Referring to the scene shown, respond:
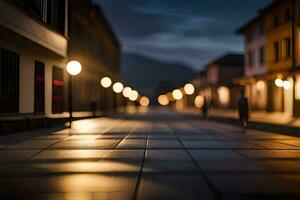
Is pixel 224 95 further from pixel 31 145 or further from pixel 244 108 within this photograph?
pixel 31 145

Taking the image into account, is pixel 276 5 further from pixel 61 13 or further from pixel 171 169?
pixel 171 169

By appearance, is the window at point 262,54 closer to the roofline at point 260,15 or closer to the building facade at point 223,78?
the roofline at point 260,15

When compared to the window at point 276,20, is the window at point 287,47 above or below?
below

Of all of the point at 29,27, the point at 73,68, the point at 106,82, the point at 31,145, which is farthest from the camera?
the point at 106,82

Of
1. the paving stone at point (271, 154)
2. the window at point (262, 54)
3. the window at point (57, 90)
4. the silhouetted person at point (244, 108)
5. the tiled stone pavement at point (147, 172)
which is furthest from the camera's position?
the window at point (262, 54)

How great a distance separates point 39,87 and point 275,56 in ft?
84.4

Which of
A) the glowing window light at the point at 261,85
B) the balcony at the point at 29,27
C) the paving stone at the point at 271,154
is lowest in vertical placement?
the paving stone at the point at 271,154

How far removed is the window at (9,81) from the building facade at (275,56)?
21208 millimetres

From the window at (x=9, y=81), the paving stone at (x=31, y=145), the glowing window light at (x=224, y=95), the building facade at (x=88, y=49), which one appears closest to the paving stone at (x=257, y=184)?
the paving stone at (x=31, y=145)

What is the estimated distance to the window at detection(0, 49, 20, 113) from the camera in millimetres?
19219

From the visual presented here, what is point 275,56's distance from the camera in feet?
143

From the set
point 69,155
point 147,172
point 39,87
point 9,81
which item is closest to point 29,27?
point 9,81

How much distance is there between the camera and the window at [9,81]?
757 inches

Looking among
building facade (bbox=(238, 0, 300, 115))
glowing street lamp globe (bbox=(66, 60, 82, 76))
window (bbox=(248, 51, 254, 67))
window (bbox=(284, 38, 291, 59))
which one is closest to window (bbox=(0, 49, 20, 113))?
glowing street lamp globe (bbox=(66, 60, 82, 76))
